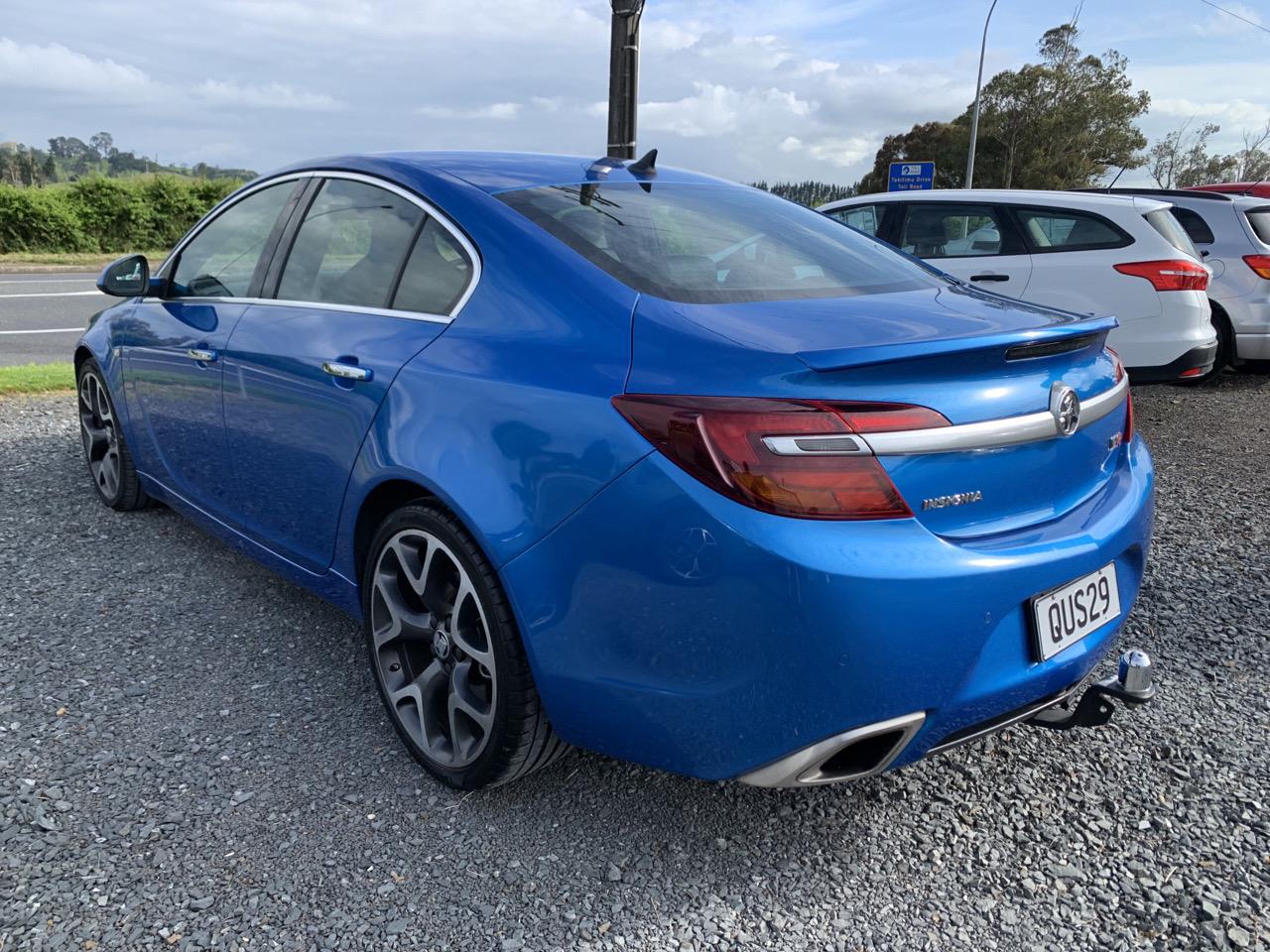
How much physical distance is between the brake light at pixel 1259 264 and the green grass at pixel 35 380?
9199 millimetres

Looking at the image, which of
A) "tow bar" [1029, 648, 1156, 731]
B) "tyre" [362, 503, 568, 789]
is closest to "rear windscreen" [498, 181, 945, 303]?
"tyre" [362, 503, 568, 789]

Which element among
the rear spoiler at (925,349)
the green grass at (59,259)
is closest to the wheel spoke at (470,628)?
the rear spoiler at (925,349)

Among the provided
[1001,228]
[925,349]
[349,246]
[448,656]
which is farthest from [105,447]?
[1001,228]

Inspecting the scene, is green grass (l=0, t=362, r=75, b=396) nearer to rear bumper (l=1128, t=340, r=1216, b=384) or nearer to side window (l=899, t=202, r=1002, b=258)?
side window (l=899, t=202, r=1002, b=258)

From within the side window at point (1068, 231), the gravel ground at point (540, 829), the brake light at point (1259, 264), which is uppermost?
the side window at point (1068, 231)

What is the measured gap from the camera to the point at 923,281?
2561mm

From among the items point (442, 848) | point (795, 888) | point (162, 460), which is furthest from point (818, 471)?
point (162, 460)

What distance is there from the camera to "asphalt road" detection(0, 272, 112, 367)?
9688 mm

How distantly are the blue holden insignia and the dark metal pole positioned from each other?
5328 mm

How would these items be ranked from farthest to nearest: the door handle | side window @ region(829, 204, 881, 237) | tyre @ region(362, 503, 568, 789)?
side window @ region(829, 204, 881, 237) < the door handle < tyre @ region(362, 503, 568, 789)

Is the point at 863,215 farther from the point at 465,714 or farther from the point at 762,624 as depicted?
the point at 762,624

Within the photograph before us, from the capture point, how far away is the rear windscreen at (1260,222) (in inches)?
324

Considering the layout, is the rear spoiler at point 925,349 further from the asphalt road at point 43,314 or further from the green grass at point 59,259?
the green grass at point 59,259

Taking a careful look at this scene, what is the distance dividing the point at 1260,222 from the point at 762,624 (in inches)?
341
